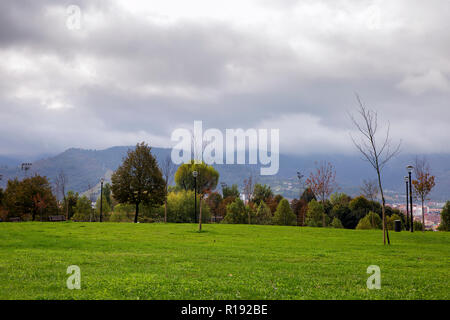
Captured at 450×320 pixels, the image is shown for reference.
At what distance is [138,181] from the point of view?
5053cm

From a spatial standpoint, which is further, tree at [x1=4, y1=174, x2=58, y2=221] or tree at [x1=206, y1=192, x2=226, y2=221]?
tree at [x1=206, y1=192, x2=226, y2=221]

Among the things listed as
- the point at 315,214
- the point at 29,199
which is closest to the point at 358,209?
the point at 315,214

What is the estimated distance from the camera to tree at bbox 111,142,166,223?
50125mm

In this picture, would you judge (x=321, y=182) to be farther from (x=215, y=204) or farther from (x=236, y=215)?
(x=215, y=204)

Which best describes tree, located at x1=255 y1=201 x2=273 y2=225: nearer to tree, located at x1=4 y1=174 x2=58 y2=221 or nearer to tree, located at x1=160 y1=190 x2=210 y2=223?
tree, located at x1=160 y1=190 x2=210 y2=223

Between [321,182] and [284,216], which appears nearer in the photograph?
[321,182]

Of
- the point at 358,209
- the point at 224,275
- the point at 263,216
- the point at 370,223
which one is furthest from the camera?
the point at 358,209

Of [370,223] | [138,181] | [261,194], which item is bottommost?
[370,223]

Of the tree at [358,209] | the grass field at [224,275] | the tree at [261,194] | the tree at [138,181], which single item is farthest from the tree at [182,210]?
the grass field at [224,275]

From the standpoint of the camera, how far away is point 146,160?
170 ft

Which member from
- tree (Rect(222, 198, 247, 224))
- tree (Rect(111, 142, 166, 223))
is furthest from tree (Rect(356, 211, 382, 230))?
tree (Rect(111, 142, 166, 223))

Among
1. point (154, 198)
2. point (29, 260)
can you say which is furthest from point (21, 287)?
point (154, 198)
